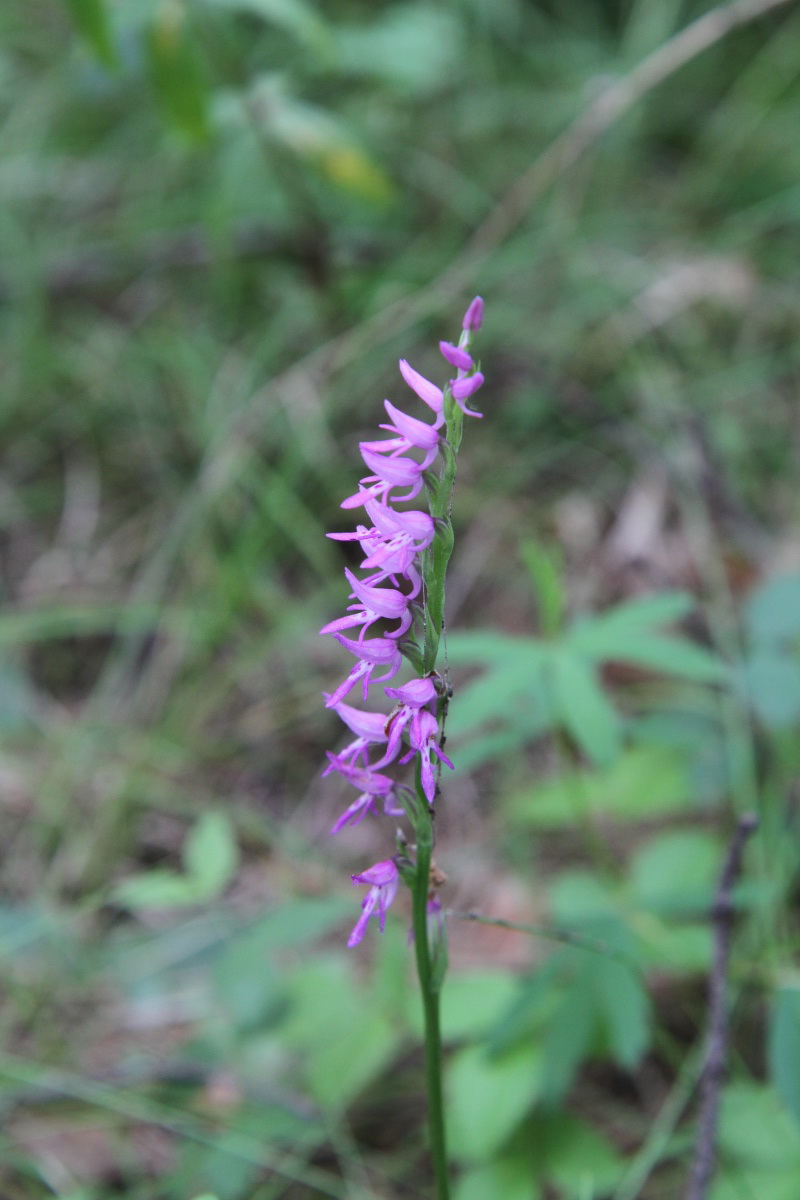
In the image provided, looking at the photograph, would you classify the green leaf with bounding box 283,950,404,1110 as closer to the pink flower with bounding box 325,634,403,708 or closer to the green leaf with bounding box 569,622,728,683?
the green leaf with bounding box 569,622,728,683

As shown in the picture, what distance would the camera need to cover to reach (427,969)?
3.39 feet

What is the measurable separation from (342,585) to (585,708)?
4.17ft

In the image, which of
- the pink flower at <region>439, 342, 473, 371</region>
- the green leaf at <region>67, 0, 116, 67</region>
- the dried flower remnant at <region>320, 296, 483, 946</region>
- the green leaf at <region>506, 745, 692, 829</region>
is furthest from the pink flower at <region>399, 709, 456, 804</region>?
the green leaf at <region>67, 0, 116, 67</region>

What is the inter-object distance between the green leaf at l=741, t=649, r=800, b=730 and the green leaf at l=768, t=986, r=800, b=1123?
21.8 inches

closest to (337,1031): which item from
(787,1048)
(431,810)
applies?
(787,1048)

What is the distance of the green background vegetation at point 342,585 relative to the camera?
5.79 ft

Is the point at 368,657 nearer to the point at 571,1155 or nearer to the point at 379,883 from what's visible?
the point at 379,883

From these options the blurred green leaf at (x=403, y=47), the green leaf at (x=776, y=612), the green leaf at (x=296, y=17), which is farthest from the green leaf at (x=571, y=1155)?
the blurred green leaf at (x=403, y=47)

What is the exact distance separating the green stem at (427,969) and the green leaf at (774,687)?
41.5 inches

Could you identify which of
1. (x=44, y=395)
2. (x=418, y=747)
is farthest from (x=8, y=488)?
(x=418, y=747)

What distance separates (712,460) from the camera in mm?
2955

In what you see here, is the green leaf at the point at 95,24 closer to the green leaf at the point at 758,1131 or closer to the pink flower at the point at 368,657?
the pink flower at the point at 368,657

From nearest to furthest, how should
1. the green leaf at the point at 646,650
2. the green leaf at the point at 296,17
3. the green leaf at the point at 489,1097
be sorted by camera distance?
1. the green leaf at the point at 489,1097
2. the green leaf at the point at 646,650
3. the green leaf at the point at 296,17

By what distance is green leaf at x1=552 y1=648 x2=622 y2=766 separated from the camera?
162cm
